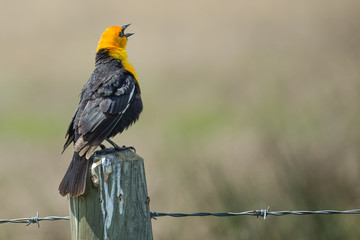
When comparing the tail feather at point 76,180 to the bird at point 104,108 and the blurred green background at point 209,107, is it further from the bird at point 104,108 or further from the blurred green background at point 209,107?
the blurred green background at point 209,107

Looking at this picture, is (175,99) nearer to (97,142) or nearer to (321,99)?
(321,99)

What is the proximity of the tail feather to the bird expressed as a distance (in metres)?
0.02

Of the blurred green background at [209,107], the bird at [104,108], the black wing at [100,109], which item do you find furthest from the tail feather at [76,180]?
the blurred green background at [209,107]

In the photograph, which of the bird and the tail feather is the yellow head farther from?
the tail feather

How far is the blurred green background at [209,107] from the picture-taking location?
589 centimetres

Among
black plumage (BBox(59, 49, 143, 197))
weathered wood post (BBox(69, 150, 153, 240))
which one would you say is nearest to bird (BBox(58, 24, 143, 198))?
black plumage (BBox(59, 49, 143, 197))

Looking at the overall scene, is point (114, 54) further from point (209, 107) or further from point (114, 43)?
point (209, 107)

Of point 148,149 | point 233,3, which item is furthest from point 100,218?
point 233,3

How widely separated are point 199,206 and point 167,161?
8.15 ft

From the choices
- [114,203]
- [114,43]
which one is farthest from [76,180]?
[114,43]

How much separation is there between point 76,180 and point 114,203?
26 centimetres

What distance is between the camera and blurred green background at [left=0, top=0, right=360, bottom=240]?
19.3 ft

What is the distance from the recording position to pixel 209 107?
44.5 ft

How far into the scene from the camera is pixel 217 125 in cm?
1252
